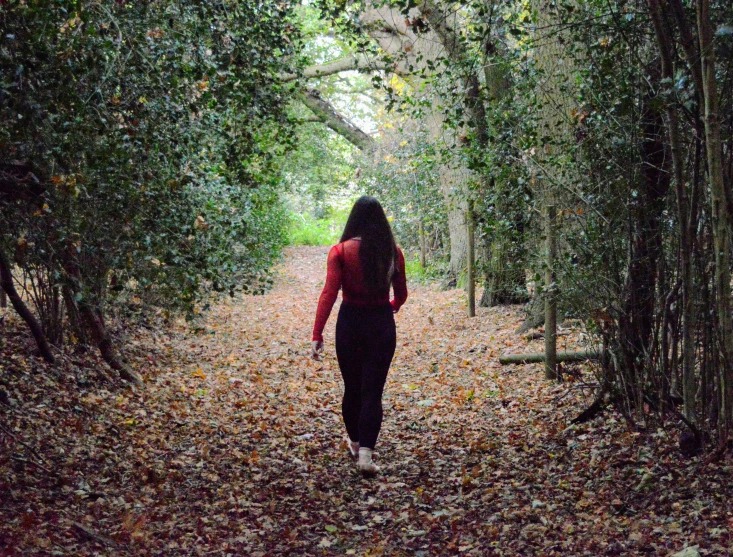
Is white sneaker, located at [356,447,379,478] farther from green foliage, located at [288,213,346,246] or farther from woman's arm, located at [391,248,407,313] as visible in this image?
green foliage, located at [288,213,346,246]

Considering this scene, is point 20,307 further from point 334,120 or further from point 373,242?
point 334,120

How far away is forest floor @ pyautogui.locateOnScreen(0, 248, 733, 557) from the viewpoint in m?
4.39

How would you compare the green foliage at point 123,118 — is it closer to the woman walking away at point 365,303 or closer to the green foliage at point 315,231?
the woman walking away at point 365,303

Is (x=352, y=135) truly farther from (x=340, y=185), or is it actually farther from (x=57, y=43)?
(x=57, y=43)

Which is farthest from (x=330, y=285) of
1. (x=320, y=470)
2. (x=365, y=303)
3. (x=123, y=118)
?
(x=123, y=118)

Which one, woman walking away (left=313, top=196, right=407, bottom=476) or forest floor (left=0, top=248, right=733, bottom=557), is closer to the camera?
forest floor (left=0, top=248, right=733, bottom=557)

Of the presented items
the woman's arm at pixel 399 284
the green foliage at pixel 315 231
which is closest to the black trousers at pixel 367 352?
the woman's arm at pixel 399 284

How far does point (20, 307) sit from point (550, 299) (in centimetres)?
512

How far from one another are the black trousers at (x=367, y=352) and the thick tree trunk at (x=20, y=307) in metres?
2.77

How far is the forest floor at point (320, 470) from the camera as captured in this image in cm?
439

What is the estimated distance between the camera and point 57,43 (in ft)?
17.1

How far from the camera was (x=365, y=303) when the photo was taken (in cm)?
586

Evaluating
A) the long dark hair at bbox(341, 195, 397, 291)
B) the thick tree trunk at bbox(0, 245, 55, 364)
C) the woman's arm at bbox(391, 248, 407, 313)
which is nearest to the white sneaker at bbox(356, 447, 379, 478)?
the woman's arm at bbox(391, 248, 407, 313)

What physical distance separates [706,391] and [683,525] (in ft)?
3.62
